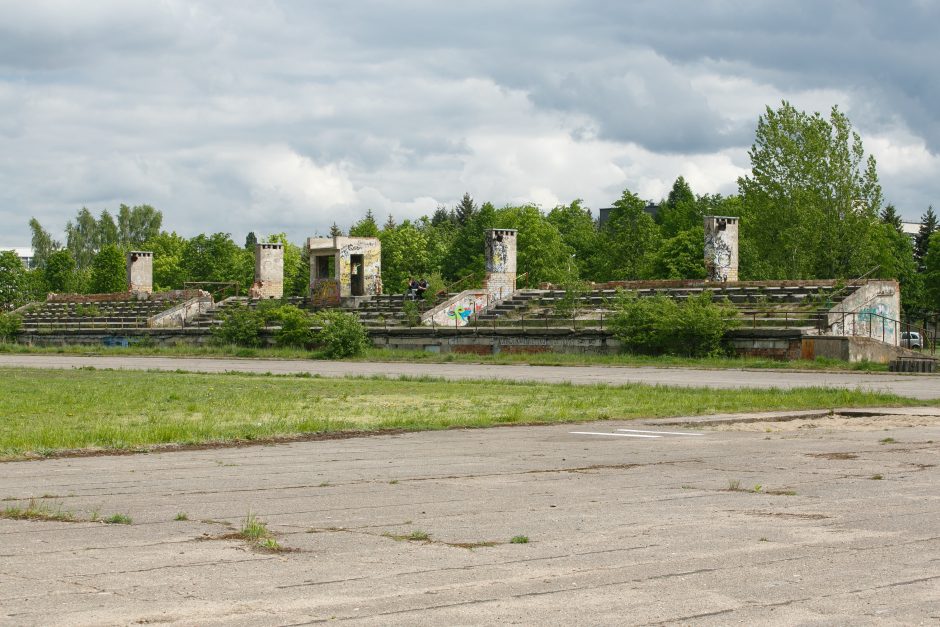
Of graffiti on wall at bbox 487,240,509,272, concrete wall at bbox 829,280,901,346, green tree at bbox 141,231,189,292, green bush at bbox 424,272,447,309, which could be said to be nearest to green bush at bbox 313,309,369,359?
green bush at bbox 424,272,447,309

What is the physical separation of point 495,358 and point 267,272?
28.7 metres

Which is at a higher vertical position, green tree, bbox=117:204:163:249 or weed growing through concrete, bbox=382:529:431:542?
green tree, bbox=117:204:163:249

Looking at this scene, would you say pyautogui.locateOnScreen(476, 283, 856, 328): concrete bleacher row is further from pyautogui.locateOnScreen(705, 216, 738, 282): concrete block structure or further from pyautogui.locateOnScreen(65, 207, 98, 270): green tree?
pyautogui.locateOnScreen(65, 207, 98, 270): green tree

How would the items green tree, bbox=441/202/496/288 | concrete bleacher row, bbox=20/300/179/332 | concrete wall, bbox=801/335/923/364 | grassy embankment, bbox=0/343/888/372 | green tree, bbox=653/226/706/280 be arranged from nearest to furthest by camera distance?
grassy embankment, bbox=0/343/888/372
concrete wall, bbox=801/335/923/364
concrete bleacher row, bbox=20/300/179/332
green tree, bbox=653/226/706/280
green tree, bbox=441/202/496/288

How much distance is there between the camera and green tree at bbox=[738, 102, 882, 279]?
2648 inches

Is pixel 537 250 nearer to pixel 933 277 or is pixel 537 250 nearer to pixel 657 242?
pixel 657 242

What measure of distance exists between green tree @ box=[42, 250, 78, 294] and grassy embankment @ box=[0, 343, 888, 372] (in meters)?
44.0

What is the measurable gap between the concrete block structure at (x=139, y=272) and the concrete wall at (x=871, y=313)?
49384 mm

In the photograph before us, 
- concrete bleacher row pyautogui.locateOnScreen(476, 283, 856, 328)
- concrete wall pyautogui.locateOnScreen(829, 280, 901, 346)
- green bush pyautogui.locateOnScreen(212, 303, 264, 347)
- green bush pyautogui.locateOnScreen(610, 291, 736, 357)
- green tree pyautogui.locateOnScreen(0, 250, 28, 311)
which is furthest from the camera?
green tree pyautogui.locateOnScreen(0, 250, 28, 311)

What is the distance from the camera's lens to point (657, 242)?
92000mm

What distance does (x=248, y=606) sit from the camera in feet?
23.2

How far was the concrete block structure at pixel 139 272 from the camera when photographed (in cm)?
7962

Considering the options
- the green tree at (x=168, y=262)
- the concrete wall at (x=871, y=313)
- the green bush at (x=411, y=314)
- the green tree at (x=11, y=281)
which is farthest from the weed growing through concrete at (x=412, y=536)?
the green tree at (x=168, y=262)

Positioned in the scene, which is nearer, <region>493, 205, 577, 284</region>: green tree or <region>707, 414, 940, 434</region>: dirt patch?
<region>707, 414, 940, 434</region>: dirt patch
